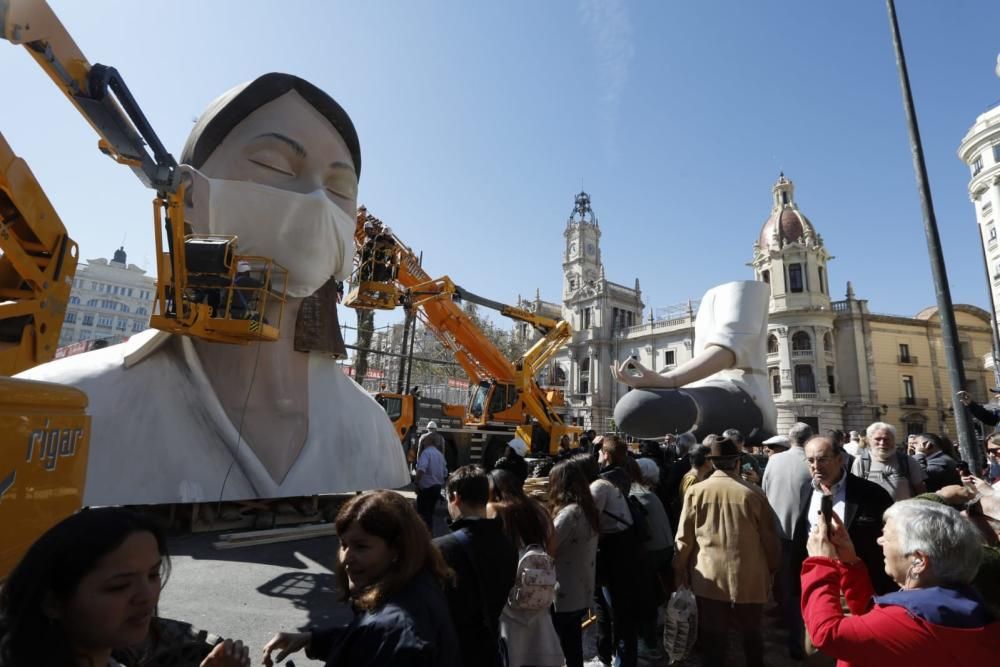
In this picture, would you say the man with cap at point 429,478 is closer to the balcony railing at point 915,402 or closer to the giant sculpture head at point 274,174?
the giant sculpture head at point 274,174

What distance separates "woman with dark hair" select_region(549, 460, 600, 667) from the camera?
332 centimetres

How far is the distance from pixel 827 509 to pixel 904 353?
44205 mm

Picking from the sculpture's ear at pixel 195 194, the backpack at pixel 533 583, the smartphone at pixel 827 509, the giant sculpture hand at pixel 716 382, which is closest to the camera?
the smartphone at pixel 827 509

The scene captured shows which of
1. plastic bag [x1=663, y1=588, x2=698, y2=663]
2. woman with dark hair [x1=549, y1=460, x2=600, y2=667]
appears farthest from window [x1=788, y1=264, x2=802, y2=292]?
woman with dark hair [x1=549, y1=460, x2=600, y2=667]

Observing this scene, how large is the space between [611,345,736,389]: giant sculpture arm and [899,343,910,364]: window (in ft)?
109

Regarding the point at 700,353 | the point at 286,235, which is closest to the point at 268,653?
the point at 286,235

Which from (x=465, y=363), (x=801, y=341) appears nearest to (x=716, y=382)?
(x=465, y=363)

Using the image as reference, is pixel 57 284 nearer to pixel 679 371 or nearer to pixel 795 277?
pixel 679 371

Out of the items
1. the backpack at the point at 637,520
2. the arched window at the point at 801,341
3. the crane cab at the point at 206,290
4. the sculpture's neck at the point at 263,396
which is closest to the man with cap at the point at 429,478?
the sculpture's neck at the point at 263,396

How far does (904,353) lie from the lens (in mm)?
36844

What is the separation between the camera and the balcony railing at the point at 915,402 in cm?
3578

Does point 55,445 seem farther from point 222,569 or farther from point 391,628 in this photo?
point 222,569

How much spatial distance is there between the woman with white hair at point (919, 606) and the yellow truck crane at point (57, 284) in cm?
331

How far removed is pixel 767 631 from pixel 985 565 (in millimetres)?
3244
